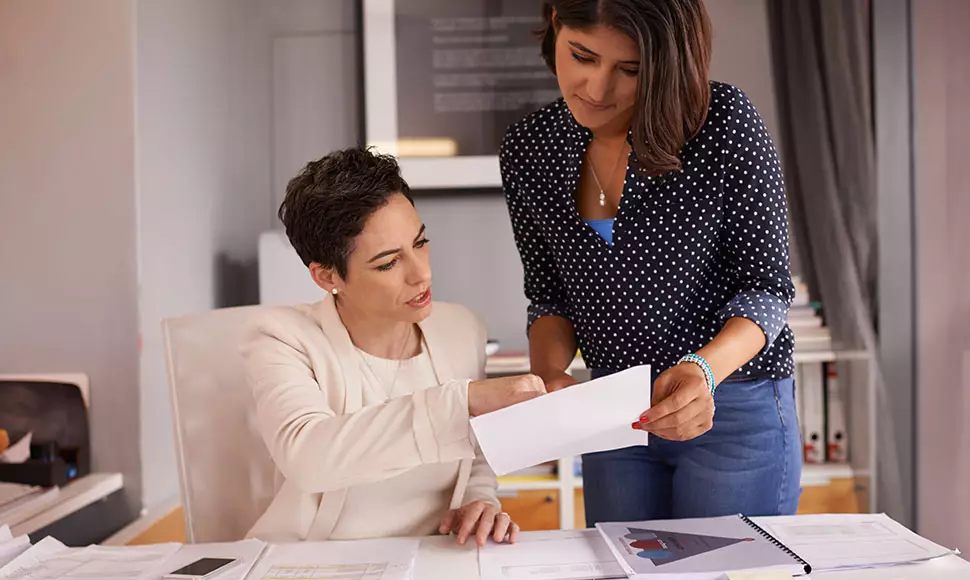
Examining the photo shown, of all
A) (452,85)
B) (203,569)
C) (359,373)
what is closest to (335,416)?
(359,373)

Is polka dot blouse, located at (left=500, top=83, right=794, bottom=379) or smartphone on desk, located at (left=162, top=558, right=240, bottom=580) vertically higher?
polka dot blouse, located at (left=500, top=83, right=794, bottom=379)

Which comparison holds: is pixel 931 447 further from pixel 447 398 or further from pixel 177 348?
pixel 177 348

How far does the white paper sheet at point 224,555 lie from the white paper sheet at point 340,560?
1 centimetres

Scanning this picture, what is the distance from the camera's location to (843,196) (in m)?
2.55

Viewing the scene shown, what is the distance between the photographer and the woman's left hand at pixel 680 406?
1.01 m

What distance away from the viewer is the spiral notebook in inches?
37.1

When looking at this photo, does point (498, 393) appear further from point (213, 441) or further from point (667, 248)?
point (213, 441)

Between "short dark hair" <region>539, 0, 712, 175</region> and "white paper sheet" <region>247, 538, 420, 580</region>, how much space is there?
619 mm

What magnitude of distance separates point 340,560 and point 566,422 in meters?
0.35

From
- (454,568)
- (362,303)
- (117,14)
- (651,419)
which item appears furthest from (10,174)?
(651,419)

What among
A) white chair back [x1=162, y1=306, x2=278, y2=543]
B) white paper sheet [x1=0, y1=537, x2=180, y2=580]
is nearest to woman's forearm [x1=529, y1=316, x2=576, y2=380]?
white chair back [x1=162, y1=306, x2=278, y2=543]

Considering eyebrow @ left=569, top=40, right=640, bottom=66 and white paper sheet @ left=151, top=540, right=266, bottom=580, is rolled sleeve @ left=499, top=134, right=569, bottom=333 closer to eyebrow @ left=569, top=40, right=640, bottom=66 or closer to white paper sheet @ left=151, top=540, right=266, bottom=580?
eyebrow @ left=569, top=40, right=640, bottom=66

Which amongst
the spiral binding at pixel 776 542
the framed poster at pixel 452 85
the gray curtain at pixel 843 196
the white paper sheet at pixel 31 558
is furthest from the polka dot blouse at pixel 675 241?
the framed poster at pixel 452 85

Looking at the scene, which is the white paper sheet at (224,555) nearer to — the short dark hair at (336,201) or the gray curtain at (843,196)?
the short dark hair at (336,201)
